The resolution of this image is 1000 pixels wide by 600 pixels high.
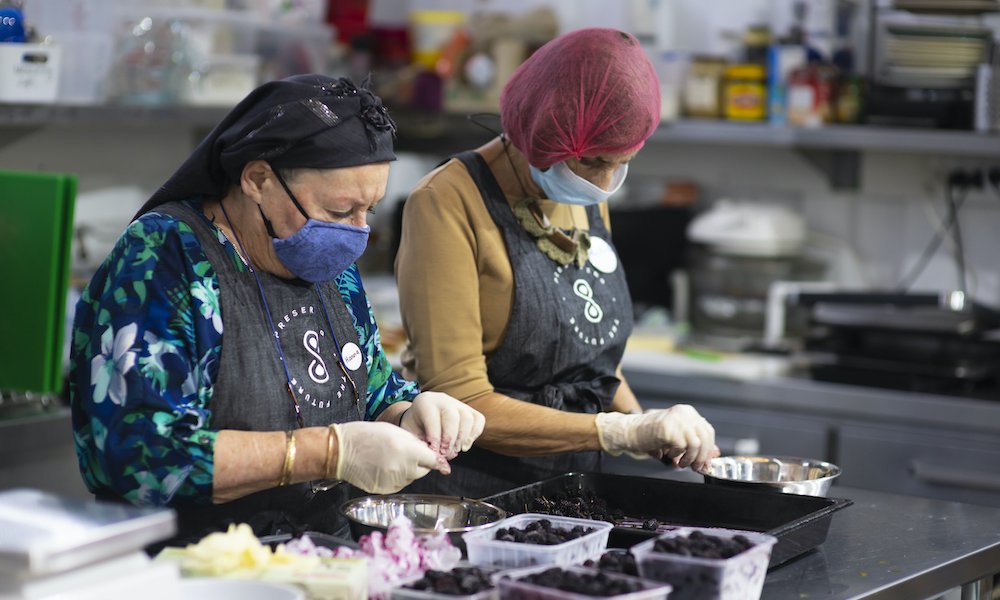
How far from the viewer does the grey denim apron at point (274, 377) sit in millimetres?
1927

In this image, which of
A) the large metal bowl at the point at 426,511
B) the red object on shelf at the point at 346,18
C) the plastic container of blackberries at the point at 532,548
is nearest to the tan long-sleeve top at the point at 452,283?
the large metal bowl at the point at 426,511

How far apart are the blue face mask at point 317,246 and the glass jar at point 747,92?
2.51 m

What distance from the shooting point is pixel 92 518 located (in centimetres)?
140

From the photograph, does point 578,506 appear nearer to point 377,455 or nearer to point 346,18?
point 377,455

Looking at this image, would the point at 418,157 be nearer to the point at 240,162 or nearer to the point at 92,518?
the point at 240,162

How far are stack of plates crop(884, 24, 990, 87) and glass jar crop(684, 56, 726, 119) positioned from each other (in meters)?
0.56

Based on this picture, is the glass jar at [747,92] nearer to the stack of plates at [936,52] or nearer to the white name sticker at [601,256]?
the stack of plates at [936,52]

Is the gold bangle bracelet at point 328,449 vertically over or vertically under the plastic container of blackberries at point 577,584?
over

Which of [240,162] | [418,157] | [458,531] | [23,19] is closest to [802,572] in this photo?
[458,531]

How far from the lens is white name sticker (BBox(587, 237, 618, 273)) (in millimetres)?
2557

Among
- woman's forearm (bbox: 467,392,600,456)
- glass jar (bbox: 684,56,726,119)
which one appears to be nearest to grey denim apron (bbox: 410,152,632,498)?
woman's forearm (bbox: 467,392,600,456)

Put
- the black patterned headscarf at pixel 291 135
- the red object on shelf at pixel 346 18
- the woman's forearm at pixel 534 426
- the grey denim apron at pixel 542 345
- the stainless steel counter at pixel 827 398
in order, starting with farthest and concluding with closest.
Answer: the red object on shelf at pixel 346 18 < the stainless steel counter at pixel 827 398 < the grey denim apron at pixel 542 345 < the woman's forearm at pixel 534 426 < the black patterned headscarf at pixel 291 135

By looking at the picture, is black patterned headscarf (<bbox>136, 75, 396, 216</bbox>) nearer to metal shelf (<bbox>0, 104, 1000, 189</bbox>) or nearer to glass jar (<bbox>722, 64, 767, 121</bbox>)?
metal shelf (<bbox>0, 104, 1000, 189</bbox>)

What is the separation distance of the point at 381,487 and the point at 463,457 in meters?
0.63
